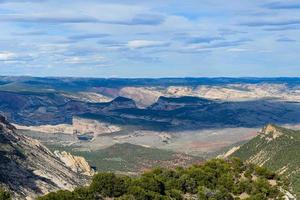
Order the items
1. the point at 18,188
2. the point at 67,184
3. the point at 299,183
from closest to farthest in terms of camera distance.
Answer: the point at 18,188 → the point at 299,183 → the point at 67,184

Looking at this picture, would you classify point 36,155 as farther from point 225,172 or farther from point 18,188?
point 225,172

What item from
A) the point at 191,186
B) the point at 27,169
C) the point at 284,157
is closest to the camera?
the point at 191,186

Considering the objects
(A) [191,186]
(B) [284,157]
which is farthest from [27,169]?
(A) [191,186]

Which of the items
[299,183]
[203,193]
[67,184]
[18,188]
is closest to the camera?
[203,193]

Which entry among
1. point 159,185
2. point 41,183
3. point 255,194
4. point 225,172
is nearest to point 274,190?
point 255,194

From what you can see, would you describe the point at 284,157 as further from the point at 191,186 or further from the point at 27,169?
the point at 191,186

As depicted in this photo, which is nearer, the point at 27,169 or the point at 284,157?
the point at 27,169
